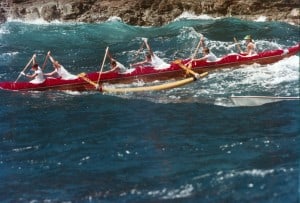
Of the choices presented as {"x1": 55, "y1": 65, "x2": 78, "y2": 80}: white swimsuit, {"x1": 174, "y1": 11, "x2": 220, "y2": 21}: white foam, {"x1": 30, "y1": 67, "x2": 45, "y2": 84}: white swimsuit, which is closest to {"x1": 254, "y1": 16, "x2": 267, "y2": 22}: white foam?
→ {"x1": 174, "y1": 11, "x2": 220, "y2": 21}: white foam

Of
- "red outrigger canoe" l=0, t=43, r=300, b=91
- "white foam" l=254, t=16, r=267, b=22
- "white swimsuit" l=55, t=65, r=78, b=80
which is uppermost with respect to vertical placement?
"white swimsuit" l=55, t=65, r=78, b=80

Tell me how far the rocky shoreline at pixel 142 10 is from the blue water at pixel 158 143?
36.9 feet

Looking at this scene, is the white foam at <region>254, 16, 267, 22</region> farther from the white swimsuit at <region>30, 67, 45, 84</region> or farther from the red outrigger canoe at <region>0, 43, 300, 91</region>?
the white swimsuit at <region>30, 67, 45, 84</region>

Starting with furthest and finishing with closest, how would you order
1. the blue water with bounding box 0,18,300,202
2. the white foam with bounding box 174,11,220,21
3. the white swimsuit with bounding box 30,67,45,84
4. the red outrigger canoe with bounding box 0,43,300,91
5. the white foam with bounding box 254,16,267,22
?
1. the white foam with bounding box 174,11,220,21
2. the white foam with bounding box 254,16,267,22
3. the white swimsuit with bounding box 30,67,45,84
4. the red outrigger canoe with bounding box 0,43,300,91
5. the blue water with bounding box 0,18,300,202

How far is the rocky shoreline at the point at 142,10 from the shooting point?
30.3 m

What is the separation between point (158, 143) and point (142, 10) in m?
22.1

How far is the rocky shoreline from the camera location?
1192 inches

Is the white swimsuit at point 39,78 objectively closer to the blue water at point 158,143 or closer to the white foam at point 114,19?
the blue water at point 158,143

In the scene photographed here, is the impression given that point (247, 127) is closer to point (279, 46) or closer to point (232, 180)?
point (232, 180)

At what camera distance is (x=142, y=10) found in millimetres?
32875

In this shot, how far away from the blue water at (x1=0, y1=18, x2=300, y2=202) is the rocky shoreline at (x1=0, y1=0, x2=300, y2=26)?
11234mm

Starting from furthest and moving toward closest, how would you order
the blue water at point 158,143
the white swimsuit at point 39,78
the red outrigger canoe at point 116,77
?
1. the white swimsuit at point 39,78
2. the red outrigger canoe at point 116,77
3. the blue water at point 158,143

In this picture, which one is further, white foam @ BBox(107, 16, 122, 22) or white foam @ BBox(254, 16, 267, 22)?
white foam @ BBox(107, 16, 122, 22)

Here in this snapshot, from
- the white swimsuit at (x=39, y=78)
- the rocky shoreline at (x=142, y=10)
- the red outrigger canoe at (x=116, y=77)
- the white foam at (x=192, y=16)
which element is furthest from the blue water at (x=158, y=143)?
the white foam at (x=192, y=16)
